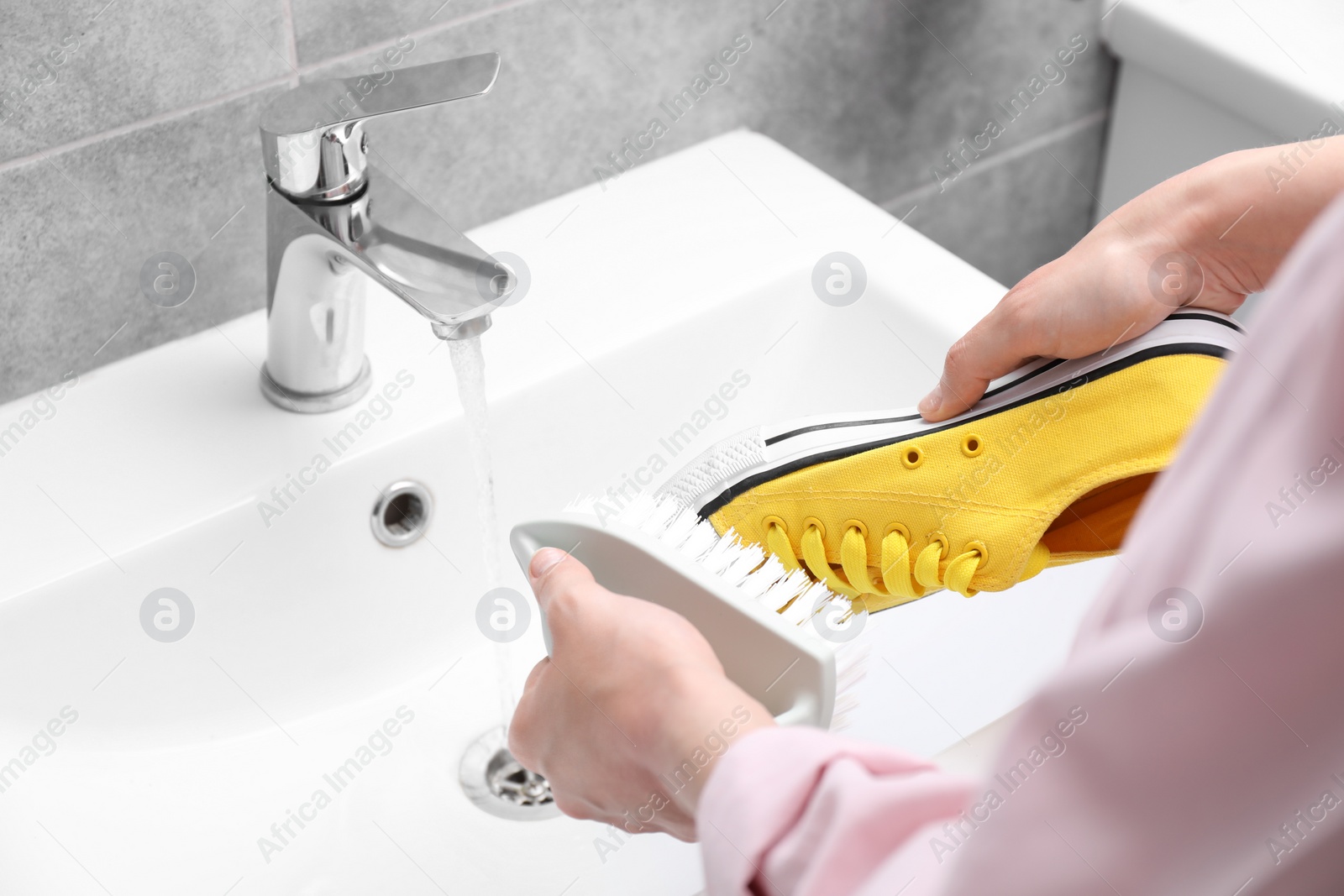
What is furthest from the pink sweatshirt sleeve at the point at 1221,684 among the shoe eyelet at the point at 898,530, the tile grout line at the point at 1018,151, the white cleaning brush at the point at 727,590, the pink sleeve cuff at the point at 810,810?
the tile grout line at the point at 1018,151

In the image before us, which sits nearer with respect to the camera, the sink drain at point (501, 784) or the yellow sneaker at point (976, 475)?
the yellow sneaker at point (976, 475)

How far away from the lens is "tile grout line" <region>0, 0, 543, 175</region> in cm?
56

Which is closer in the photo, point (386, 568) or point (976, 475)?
point (976, 475)

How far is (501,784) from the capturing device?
62cm

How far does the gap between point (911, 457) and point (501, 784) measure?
0.91ft

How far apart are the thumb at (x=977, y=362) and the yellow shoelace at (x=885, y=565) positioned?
5cm

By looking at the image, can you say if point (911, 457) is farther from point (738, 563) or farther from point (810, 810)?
point (810, 810)

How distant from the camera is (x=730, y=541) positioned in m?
0.50

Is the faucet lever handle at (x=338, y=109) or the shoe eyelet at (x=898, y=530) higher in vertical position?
the faucet lever handle at (x=338, y=109)

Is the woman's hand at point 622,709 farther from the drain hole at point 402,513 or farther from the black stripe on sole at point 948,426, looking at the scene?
the drain hole at point 402,513

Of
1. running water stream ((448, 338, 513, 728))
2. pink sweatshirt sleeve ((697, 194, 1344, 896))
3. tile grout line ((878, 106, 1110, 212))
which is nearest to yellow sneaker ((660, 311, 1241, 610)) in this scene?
running water stream ((448, 338, 513, 728))

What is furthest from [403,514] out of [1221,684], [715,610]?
[1221,684]

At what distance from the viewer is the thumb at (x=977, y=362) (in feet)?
1.56

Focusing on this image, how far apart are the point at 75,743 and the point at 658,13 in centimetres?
49
